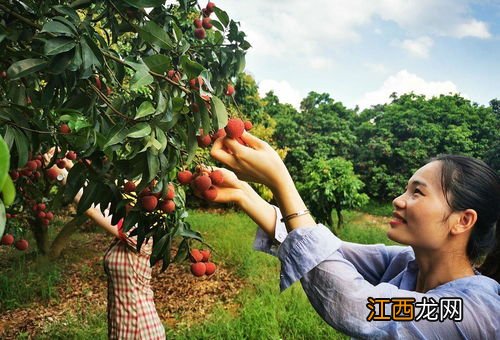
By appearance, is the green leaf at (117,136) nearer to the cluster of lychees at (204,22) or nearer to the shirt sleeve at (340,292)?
the shirt sleeve at (340,292)

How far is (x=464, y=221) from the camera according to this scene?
0.98 metres

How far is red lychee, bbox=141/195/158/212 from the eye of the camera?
107 cm

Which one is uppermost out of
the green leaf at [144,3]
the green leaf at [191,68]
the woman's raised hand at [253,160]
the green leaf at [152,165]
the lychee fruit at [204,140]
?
the green leaf at [144,3]

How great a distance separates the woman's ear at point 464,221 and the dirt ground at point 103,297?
2860 millimetres

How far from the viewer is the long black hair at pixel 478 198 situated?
38.5 inches

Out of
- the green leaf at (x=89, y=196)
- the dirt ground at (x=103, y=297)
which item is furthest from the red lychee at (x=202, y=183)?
the dirt ground at (x=103, y=297)

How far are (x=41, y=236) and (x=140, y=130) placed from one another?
14.4 feet

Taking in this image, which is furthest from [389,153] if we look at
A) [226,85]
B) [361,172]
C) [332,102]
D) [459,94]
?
[226,85]

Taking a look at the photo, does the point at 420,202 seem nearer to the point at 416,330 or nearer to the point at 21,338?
the point at 416,330

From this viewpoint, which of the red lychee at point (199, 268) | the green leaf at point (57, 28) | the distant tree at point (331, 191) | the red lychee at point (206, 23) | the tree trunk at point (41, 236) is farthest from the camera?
the distant tree at point (331, 191)

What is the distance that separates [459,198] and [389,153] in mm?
12455

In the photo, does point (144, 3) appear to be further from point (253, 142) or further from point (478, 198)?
point (478, 198)

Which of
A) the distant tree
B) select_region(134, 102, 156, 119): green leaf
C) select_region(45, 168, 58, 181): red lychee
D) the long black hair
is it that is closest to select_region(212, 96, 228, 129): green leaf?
select_region(134, 102, 156, 119): green leaf

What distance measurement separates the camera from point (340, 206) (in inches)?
286
